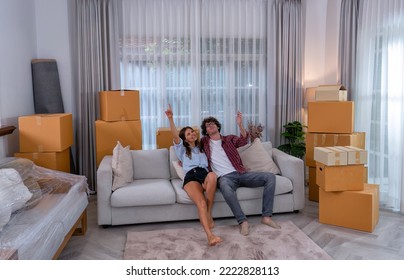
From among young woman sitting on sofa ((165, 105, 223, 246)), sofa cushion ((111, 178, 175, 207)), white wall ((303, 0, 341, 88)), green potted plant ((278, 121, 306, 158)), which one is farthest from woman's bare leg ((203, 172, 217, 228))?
white wall ((303, 0, 341, 88))

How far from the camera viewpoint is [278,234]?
3.54 m

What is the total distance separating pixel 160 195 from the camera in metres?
3.76

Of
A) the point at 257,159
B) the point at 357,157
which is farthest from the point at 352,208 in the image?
the point at 257,159

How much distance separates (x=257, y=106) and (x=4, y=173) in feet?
11.4

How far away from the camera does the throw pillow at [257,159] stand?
13.8 feet

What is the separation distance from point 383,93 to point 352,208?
Result: 4.74 ft

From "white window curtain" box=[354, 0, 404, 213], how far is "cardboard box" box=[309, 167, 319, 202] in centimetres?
64

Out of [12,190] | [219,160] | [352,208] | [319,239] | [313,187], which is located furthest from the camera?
[313,187]

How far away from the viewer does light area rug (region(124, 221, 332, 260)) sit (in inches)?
122

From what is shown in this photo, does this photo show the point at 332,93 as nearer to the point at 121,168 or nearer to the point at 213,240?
the point at 213,240

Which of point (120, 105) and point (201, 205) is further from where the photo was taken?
point (120, 105)

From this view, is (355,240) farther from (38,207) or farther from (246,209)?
(38,207)

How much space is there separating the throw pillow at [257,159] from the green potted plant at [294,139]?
101cm

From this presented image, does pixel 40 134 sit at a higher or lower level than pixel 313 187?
higher
